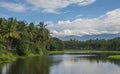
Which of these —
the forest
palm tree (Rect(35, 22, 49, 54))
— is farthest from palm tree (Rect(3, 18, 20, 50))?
palm tree (Rect(35, 22, 49, 54))

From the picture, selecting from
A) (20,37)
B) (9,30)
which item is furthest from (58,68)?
(20,37)

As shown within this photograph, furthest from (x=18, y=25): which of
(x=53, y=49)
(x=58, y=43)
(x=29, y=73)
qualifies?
(x=58, y=43)

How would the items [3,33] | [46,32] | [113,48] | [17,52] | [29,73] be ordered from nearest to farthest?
1. [29,73]
2. [3,33]
3. [17,52]
4. [46,32]
5. [113,48]

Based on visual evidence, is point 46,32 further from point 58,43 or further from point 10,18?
point 58,43

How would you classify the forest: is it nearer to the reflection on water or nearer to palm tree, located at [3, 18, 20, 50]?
palm tree, located at [3, 18, 20, 50]

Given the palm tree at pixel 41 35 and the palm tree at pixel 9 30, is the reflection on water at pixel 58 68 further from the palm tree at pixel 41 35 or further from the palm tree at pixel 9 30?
the palm tree at pixel 41 35

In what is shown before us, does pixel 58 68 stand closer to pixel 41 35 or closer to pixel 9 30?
pixel 9 30

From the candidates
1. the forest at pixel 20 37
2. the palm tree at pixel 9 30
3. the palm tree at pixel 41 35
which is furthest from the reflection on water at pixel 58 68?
the palm tree at pixel 41 35

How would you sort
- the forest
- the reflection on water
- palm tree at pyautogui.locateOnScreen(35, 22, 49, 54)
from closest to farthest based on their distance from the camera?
the reflection on water < the forest < palm tree at pyautogui.locateOnScreen(35, 22, 49, 54)

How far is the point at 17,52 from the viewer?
92688 mm

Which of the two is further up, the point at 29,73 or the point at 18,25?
the point at 18,25

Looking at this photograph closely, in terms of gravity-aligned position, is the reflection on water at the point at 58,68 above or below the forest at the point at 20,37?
below

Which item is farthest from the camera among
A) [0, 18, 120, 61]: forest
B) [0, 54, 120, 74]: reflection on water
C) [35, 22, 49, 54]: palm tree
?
[35, 22, 49, 54]: palm tree

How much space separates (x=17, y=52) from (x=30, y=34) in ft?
49.0
